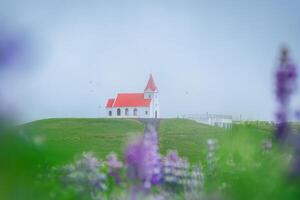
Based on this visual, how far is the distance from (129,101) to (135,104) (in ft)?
3.58

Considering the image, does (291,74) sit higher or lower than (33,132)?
higher

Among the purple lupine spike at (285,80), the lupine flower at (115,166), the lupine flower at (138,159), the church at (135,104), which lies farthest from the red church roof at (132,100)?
the lupine flower at (138,159)

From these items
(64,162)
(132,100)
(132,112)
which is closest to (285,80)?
(64,162)

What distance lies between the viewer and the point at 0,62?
1.75 feet

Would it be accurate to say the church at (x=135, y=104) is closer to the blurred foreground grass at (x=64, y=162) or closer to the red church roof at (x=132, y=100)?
the red church roof at (x=132, y=100)

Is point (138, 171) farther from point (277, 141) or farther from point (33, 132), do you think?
point (277, 141)

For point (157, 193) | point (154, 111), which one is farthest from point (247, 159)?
point (154, 111)

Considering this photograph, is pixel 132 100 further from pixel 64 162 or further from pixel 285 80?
pixel 64 162

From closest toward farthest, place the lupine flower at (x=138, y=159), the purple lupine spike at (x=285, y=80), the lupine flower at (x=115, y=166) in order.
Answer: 1. the lupine flower at (x=138, y=159)
2. the purple lupine spike at (x=285, y=80)
3. the lupine flower at (x=115, y=166)

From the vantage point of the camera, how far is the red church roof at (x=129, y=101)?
206ft

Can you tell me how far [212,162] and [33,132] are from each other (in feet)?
5.72

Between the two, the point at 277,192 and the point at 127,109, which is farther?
the point at 127,109

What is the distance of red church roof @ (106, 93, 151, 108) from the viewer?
62.9 meters

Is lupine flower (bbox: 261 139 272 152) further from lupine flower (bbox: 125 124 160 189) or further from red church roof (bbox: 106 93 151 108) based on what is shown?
red church roof (bbox: 106 93 151 108)
